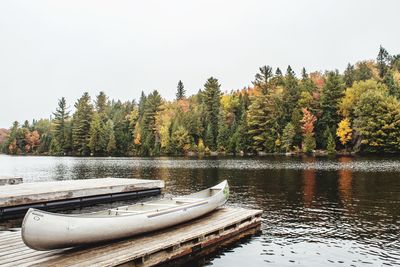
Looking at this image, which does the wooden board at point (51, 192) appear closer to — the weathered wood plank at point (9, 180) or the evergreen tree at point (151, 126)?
the weathered wood plank at point (9, 180)

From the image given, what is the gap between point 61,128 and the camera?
428 feet

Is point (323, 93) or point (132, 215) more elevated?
point (323, 93)

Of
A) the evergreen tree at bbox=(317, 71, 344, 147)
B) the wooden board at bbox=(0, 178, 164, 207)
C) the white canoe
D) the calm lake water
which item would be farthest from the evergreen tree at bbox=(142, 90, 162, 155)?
the white canoe

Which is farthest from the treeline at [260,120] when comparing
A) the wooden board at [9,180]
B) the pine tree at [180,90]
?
the wooden board at [9,180]

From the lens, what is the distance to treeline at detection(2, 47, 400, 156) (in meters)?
77.6

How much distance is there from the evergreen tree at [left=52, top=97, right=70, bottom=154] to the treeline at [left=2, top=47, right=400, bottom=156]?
35 cm

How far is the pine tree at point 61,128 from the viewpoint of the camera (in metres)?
127

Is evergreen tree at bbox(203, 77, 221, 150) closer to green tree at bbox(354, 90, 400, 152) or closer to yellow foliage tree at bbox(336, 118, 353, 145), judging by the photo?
yellow foliage tree at bbox(336, 118, 353, 145)

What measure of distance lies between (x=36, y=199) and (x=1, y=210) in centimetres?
165

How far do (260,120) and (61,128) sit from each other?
257 feet

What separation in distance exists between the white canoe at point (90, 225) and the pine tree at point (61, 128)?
123242 mm

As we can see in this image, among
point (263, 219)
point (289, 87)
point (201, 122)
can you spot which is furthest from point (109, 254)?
point (201, 122)

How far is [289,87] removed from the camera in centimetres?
9562

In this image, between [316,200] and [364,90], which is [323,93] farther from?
[316,200]
